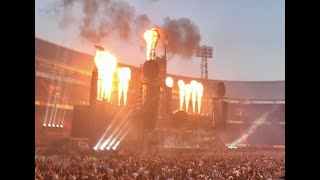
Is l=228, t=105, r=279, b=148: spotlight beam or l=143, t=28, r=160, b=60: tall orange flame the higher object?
l=143, t=28, r=160, b=60: tall orange flame

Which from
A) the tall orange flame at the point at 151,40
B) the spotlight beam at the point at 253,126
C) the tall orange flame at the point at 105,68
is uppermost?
the tall orange flame at the point at 151,40

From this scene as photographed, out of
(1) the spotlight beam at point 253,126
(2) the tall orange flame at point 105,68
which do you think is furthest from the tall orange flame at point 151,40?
(1) the spotlight beam at point 253,126

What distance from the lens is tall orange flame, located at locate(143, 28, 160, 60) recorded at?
124 feet

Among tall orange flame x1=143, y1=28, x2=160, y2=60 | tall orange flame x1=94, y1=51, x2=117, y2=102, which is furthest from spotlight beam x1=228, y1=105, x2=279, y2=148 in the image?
tall orange flame x1=94, y1=51, x2=117, y2=102

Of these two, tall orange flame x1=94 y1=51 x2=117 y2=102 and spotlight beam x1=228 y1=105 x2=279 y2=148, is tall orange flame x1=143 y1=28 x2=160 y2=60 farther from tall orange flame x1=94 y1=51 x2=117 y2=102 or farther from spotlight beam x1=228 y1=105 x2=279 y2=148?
spotlight beam x1=228 y1=105 x2=279 y2=148

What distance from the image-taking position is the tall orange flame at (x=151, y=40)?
37.7 m

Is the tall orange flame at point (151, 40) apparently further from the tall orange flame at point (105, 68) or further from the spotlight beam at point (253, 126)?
the spotlight beam at point (253, 126)

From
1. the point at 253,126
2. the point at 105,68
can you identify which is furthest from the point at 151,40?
the point at 253,126
